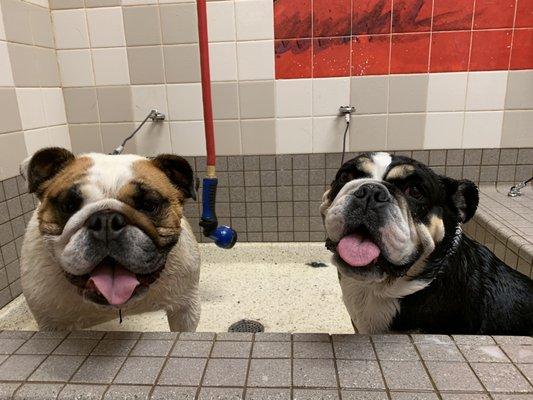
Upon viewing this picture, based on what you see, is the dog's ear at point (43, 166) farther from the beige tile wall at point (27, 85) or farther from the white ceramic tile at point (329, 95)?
the white ceramic tile at point (329, 95)

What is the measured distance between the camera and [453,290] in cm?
124

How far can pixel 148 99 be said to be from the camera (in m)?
2.81

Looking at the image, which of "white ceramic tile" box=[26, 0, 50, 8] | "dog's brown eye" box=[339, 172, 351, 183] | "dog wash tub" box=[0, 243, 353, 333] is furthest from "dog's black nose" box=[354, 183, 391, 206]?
"white ceramic tile" box=[26, 0, 50, 8]

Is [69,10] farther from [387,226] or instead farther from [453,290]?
[453,290]

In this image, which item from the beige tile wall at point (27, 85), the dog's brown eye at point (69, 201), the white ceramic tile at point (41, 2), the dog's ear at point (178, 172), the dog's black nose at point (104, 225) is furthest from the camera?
the white ceramic tile at point (41, 2)

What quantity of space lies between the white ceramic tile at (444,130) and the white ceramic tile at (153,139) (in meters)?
1.80

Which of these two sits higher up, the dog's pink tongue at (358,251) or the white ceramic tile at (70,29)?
the white ceramic tile at (70,29)

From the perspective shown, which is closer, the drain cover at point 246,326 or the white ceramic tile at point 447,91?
the drain cover at point 246,326

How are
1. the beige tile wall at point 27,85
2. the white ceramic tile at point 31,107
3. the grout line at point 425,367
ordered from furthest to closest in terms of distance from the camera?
the white ceramic tile at point 31,107 < the beige tile wall at point 27,85 < the grout line at point 425,367

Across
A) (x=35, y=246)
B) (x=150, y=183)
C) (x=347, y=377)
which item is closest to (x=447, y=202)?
(x=347, y=377)

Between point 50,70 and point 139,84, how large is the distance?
0.57m

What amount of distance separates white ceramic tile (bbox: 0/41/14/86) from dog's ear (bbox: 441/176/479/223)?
2.26 meters

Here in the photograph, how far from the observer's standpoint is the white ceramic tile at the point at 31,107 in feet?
7.75

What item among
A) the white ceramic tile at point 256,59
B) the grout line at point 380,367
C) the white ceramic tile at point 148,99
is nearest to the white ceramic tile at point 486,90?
the white ceramic tile at point 256,59
